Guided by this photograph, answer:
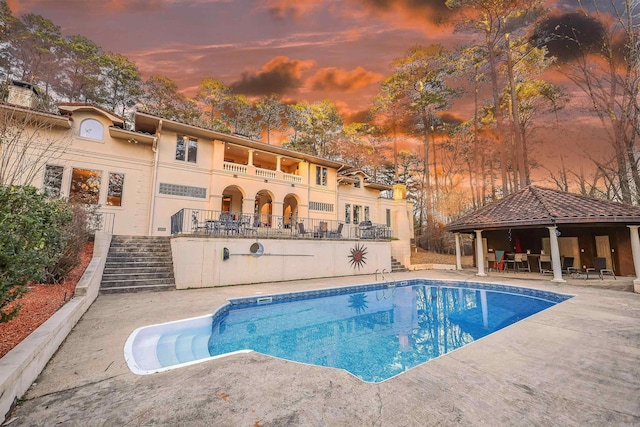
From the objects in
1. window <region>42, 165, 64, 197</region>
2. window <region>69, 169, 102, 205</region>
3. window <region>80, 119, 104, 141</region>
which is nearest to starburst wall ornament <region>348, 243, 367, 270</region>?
window <region>69, 169, 102, 205</region>

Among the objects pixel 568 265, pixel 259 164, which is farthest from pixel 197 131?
pixel 568 265

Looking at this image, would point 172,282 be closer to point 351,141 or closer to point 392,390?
point 392,390

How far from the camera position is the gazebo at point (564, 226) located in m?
11.2

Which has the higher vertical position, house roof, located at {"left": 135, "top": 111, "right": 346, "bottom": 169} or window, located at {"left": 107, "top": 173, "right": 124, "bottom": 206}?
house roof, located at {"left": 135, "top": 111, "right": 346, "bottom": 169}

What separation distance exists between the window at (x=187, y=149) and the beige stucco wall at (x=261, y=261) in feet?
20.7

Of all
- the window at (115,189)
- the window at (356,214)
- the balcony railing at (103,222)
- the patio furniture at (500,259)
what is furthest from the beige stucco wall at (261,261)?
the window at (356,214)

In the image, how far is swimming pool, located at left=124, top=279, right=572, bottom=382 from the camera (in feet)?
15.3

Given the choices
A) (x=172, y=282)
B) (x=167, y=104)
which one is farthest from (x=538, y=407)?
(x=167, y=104)

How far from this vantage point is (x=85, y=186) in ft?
43.8

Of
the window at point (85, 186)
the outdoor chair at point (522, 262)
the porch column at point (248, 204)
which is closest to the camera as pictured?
the window at point (85, 186)

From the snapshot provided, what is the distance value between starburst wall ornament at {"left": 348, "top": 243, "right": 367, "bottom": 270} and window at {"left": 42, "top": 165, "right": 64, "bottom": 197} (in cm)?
1530

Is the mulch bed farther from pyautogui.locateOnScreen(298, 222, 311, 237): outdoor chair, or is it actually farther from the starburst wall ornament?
the starburst wall ornament

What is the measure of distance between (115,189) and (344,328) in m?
14.3

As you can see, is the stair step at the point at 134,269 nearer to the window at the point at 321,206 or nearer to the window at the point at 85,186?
the window at the point at 85,186
